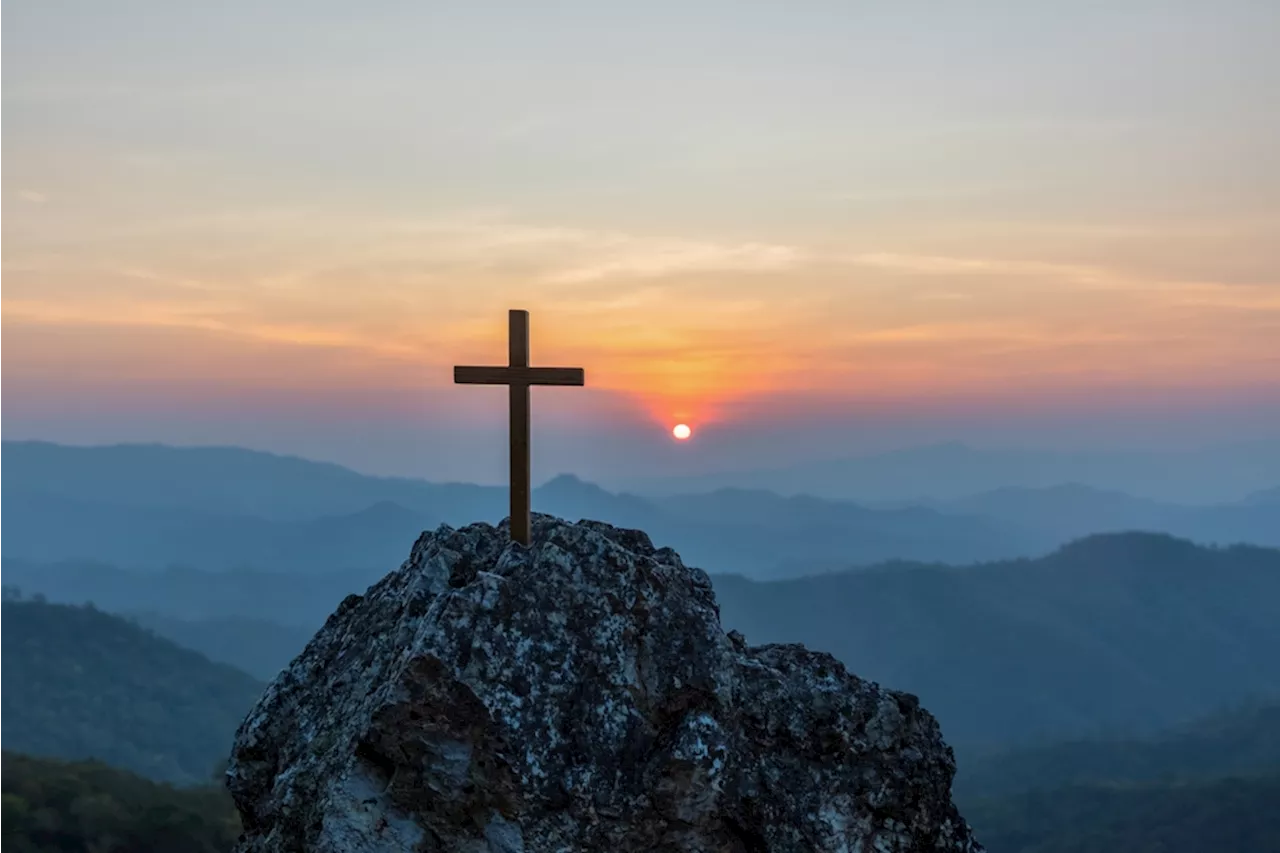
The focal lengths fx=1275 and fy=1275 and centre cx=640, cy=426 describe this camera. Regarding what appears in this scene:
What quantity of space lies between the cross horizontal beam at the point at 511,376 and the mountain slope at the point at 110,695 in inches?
5486

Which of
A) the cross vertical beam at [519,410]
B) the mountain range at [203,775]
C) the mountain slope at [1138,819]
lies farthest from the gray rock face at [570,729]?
the mountain slope at [1138,819]

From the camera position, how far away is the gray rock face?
31.9 feet

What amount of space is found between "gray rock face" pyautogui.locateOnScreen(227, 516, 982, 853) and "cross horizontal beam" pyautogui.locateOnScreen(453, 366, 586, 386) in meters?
1.30

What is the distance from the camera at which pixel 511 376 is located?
11523mm

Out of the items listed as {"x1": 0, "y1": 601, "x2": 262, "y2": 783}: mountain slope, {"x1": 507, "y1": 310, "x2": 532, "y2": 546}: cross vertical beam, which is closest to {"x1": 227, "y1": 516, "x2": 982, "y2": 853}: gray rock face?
{"x1": 507, "y1": 310, "x2": 532, "y2": 546}: cross vertical beam

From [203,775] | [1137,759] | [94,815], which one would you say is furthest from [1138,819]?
[203,775]

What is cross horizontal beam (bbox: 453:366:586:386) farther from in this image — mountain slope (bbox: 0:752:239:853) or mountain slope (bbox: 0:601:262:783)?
mountain slope (bbox: 0:601:262:783)

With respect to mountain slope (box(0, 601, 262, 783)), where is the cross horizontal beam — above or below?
above

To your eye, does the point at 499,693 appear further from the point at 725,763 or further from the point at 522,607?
the point at 725,763

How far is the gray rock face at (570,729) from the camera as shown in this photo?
973 cm

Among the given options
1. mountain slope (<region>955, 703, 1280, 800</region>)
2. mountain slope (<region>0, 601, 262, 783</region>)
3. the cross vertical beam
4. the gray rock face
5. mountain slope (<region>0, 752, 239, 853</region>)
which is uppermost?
the cross vertical beam

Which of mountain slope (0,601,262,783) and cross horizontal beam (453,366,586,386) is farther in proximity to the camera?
mountain slope (0,601,262,783)

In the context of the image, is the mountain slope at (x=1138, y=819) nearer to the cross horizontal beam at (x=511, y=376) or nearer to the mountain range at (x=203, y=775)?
the mountain range at (x=203, y=775)

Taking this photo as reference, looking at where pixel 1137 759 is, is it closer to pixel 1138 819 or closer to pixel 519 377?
pixel 1138 819
